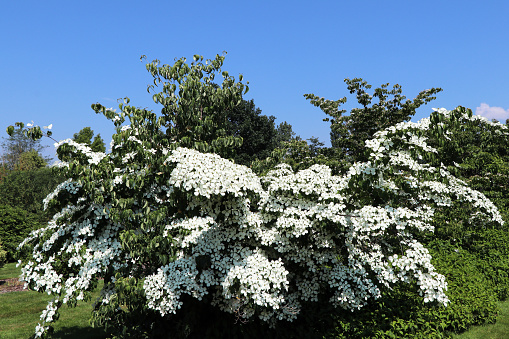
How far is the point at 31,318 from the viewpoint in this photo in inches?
494

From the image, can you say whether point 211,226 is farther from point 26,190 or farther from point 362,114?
point 26,190

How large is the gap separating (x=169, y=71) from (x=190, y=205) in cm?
351

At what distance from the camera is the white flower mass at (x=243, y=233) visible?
21.8ft

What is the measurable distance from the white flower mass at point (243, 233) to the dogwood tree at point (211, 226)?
28mm

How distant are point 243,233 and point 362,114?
1002 cm

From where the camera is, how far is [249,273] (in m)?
6.50

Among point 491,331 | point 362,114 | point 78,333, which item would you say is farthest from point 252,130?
point 491,331

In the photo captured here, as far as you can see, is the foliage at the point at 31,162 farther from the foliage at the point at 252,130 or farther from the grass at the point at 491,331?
the grass at the point at 491,331

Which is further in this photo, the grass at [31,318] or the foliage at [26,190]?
the foliage at [26,190]

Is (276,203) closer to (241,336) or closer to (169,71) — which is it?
(241,336)

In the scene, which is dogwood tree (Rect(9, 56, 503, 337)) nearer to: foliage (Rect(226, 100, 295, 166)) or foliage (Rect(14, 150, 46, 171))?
foliage (Rect(226, 100, 295, 166))

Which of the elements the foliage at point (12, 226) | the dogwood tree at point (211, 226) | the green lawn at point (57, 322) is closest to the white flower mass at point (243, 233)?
the dogwood tree at point (211, 226)

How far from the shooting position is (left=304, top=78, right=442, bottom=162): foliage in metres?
15.1

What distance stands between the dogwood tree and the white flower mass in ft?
0.09
